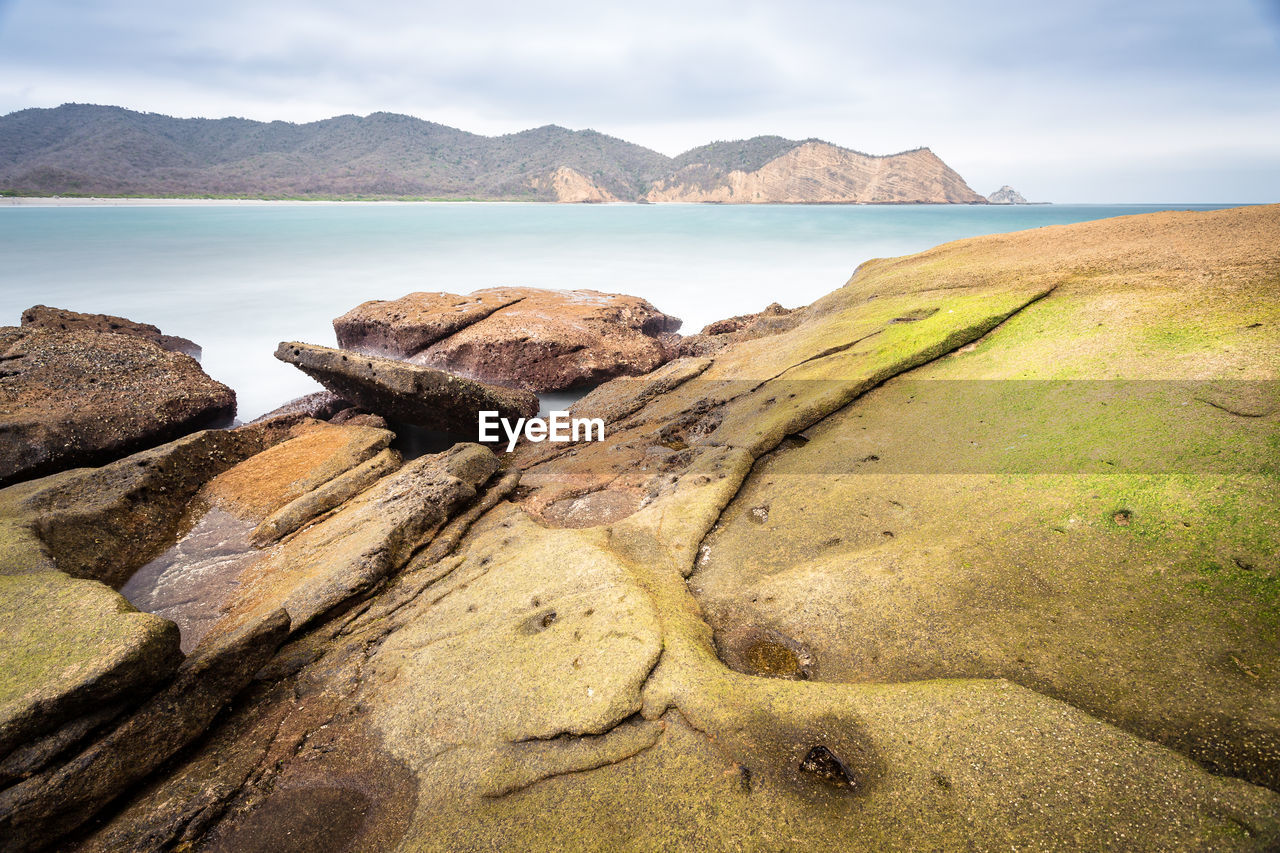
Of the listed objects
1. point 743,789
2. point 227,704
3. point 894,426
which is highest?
point 894,426

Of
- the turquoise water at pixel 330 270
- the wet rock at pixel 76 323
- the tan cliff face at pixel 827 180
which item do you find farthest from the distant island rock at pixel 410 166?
the wet rock at pixel 76 323

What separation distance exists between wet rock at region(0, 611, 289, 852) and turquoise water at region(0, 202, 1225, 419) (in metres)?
9.61

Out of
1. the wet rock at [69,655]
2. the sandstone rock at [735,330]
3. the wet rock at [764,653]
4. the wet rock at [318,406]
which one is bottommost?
the wet rock at [318,406]

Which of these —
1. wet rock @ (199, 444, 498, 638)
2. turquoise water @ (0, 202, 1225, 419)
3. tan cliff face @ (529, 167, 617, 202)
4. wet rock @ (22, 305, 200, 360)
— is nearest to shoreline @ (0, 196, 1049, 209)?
tan cliff face @ (529, 167, 617, 202)

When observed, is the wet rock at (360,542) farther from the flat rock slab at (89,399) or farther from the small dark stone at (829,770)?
the flat rock slab at (89,399)

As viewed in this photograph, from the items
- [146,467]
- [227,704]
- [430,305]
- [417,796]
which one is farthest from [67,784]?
[430,305]

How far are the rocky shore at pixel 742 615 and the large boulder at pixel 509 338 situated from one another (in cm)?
479

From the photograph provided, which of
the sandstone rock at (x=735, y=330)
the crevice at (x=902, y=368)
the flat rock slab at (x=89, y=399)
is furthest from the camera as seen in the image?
the sandstone rock at (x=735, y=330)

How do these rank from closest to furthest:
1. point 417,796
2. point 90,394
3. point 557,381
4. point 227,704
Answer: point 417,796 → point 227,704 → point 90,394 → point 557,381

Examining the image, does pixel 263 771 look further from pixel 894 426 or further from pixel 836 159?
pixel 836 159

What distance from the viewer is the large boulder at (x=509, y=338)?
11523 millimetres

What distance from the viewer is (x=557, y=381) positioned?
448 inches

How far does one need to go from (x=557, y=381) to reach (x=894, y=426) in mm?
7358

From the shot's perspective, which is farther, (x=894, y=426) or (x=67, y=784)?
(x=894, y=426)
